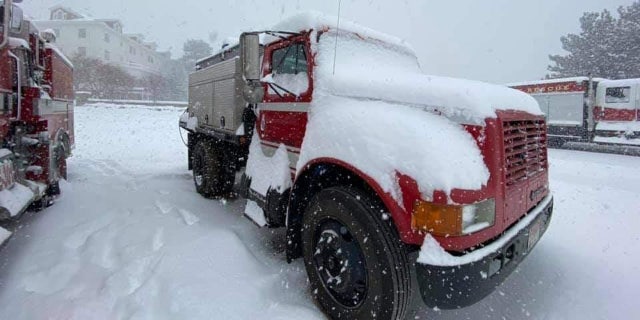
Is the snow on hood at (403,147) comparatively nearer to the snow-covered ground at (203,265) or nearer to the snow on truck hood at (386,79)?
the snow on truck hood at (386,79)

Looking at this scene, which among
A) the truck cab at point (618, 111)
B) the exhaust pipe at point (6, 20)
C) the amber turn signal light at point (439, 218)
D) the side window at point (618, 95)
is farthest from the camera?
the side window at point (618, 95)

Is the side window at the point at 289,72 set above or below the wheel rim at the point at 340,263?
above

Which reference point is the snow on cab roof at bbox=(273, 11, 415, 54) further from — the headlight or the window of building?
the window of building

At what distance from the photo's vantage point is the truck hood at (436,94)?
91.7 inches

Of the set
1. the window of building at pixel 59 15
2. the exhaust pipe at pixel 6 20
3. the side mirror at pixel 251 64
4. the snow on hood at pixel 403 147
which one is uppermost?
the window of building at pixel 59 15

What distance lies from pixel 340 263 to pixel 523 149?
1.51 m

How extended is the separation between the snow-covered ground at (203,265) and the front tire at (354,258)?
28 centimetres

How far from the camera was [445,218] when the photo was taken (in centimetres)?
209

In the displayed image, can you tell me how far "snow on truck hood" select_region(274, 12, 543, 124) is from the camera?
2.38 meters

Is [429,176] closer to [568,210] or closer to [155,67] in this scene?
[568,210]

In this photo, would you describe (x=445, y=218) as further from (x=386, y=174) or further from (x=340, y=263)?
(x=340, y=263)

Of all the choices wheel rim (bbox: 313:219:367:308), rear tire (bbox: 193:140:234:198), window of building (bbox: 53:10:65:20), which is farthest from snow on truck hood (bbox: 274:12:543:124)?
window of building (bbox: 53:10:65:20)

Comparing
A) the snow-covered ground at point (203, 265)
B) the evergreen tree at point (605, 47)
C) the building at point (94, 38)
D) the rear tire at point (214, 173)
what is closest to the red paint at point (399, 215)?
the snow-covered ground at point (203, 265)

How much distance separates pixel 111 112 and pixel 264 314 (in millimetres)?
19523
